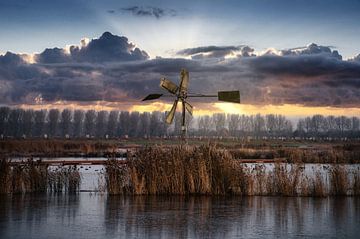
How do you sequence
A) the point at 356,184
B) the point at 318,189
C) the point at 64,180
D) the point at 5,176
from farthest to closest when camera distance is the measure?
the point at 64,180 < the point at 5,176 < the point at 356,184 < the point at 318,189

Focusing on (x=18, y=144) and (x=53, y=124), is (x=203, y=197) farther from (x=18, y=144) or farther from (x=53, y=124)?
(x=53, y=124)

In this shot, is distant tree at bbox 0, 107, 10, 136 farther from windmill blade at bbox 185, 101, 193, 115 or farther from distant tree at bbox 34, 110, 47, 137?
windmill blade at bbox 185, 101, 193, 115

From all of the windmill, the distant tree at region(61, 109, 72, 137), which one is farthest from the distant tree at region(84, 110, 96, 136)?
the windmill

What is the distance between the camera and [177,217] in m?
15.1

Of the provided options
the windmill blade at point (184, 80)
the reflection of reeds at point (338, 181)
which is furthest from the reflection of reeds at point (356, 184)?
the windmill blade at point (184, 80)

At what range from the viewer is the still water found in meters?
12.7

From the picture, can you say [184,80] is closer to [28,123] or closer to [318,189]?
[318,189]

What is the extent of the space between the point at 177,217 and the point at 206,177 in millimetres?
5203

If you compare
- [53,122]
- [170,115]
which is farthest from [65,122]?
[170,115]

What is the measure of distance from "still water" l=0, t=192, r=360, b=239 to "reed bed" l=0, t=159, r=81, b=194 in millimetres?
1162

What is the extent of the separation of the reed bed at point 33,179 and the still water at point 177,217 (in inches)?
45.8

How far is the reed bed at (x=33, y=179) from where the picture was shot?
2061 centimetres

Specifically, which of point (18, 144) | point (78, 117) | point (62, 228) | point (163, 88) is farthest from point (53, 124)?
point (62, 228)

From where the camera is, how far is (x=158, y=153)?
20547 millimetres
